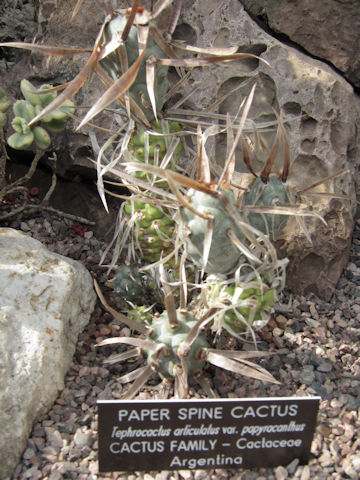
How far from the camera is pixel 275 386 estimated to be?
5.12 ft

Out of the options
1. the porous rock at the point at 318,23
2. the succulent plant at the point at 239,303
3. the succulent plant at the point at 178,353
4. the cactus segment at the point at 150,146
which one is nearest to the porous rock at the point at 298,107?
the porous rock at the point at 318,23

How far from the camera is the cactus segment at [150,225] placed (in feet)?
5.32

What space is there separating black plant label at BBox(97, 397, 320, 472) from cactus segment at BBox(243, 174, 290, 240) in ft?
1.43

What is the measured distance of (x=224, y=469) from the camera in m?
1.33

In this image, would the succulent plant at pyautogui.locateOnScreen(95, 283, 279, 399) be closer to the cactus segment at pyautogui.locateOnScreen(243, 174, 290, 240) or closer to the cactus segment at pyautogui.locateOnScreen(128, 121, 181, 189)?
the cactus segment at pyautogui.locateOnScreen(243, 174, 290, 240)

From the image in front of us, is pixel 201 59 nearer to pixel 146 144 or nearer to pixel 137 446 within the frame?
pixel 146 144

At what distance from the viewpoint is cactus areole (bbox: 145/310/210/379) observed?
4.43ft

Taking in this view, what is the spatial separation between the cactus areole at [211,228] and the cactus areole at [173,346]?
0.16 m

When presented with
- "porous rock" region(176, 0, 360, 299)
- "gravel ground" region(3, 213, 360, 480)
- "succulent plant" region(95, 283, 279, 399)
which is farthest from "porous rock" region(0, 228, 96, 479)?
"porous rock" region(176, 0, 360, 299)

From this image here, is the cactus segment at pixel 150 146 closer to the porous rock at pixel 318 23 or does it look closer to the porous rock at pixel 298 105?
the porous rock at pixel 298 105

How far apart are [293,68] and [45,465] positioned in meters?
1.39

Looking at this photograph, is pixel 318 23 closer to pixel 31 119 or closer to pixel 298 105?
pixel 298 105

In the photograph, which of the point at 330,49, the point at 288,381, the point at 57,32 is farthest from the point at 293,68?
the point at 288,381

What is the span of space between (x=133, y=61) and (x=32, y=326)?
0.73 metres
